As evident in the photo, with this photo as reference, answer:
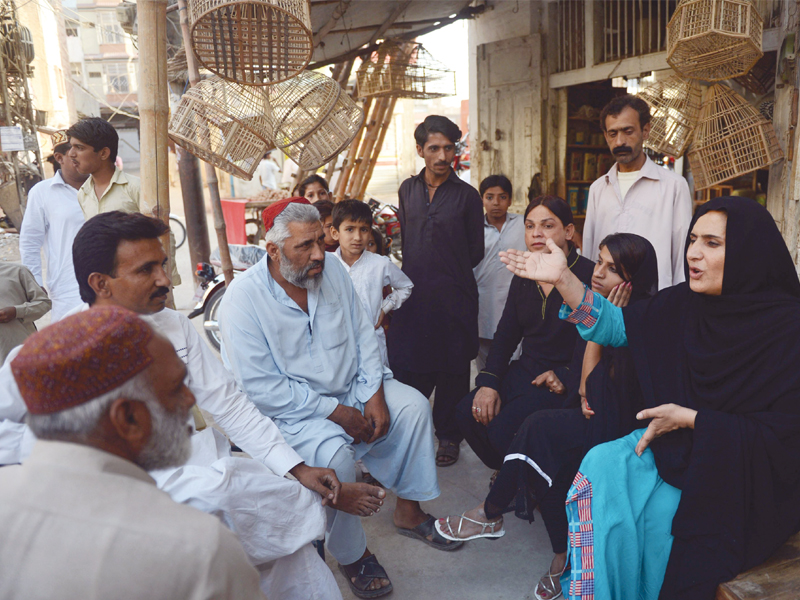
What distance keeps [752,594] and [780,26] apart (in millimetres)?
3707

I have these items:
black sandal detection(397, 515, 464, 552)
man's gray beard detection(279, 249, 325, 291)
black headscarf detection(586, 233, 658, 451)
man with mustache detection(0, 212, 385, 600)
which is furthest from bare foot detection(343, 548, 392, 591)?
man's gray beard detection(279, 249, 325, 291)

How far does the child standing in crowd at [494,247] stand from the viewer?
411cm

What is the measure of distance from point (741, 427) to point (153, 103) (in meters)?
2.59

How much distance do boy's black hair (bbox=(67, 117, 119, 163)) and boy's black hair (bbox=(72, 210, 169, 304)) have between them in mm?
1607

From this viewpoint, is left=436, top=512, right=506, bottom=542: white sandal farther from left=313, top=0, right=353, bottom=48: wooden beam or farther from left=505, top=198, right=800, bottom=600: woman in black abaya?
left=313, top=0, right=353, bottom=48: wooden beam

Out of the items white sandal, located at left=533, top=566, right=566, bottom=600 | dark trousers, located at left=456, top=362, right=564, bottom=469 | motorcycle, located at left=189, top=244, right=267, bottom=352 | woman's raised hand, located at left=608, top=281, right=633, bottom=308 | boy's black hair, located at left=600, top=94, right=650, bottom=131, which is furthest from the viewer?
motorcycle, located at left=189, top=244, right=267, bottom=352

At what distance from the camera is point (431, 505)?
328cm

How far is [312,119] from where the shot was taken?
150 inches

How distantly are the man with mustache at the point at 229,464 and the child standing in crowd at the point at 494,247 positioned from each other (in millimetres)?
2038

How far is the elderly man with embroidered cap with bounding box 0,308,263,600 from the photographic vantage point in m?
0.94

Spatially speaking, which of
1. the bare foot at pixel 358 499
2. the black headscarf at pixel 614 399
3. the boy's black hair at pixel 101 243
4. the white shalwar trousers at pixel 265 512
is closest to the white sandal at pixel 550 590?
the black headscarf at pixel 614 399

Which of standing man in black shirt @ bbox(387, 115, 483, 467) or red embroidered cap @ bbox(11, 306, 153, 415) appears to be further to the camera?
standing man in black shirt @ bbox(387, 115, 483, 467)

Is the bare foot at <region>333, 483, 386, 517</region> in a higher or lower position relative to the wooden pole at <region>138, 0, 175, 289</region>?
lower

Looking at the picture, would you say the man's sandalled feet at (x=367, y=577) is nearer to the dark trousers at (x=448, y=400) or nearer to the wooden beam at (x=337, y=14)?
the dark trousers at (x=448, y=400)
